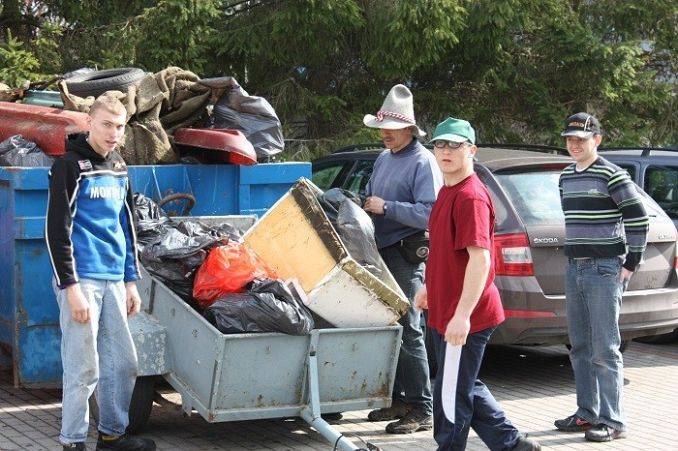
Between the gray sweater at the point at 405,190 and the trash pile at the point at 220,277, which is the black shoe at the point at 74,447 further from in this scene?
the gray sweater at the point at 405,190

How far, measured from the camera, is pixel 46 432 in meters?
6.13

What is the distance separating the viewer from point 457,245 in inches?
191

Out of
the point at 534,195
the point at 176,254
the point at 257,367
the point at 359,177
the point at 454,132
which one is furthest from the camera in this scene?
the point at 359,177

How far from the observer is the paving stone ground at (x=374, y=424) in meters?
6.03

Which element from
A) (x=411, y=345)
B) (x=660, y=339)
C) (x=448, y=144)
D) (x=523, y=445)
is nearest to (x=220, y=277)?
(x=411, y=345)

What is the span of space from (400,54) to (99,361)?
722 centimetres

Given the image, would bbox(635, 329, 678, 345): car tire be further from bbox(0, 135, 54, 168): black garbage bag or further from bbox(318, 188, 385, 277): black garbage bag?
bbox(0, 135, 54, 168): black garbage bag

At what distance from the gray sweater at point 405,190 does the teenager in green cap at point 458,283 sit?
113 cm

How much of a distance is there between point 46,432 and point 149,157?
2.04m

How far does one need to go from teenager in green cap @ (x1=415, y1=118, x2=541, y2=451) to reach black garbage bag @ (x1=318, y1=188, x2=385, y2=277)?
901 millimetres

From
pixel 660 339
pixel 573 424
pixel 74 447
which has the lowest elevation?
pixel 660 339

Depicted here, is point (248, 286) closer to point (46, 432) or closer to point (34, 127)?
point (46, 432)

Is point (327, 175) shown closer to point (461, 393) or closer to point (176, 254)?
point (176, 254)

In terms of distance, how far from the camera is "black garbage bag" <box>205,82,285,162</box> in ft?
24.7
